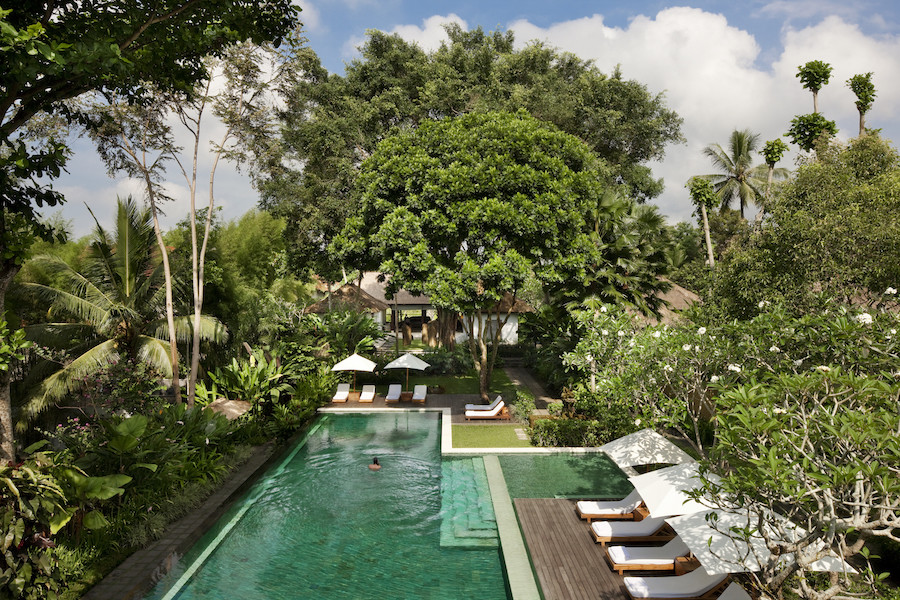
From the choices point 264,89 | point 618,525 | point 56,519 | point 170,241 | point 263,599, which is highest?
point 264,89

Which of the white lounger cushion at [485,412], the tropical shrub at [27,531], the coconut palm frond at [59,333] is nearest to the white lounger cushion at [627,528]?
the tropical shrub at [27,531]

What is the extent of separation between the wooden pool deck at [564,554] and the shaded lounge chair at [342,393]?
11.0 m

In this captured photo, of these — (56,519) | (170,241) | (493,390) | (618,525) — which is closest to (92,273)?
(170,241)

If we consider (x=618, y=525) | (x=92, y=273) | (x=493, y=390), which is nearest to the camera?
(x=618, y=525)

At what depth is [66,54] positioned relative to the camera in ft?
20.4

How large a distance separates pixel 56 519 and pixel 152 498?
107 inches

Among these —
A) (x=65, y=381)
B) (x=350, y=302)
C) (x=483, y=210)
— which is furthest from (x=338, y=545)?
(x=350, y=302)

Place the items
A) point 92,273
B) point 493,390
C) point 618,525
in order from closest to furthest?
point 618,525
point 92,273
point 493,390

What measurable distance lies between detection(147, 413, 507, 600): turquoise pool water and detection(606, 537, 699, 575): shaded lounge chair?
1741 millimetres

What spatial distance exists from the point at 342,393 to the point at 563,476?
10.3m

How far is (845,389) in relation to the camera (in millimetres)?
Result: 5477

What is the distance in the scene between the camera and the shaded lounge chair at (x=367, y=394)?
790 inches

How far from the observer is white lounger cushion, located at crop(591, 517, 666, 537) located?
8.67 metres

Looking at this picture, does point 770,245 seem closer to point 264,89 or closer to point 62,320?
point 264,89
